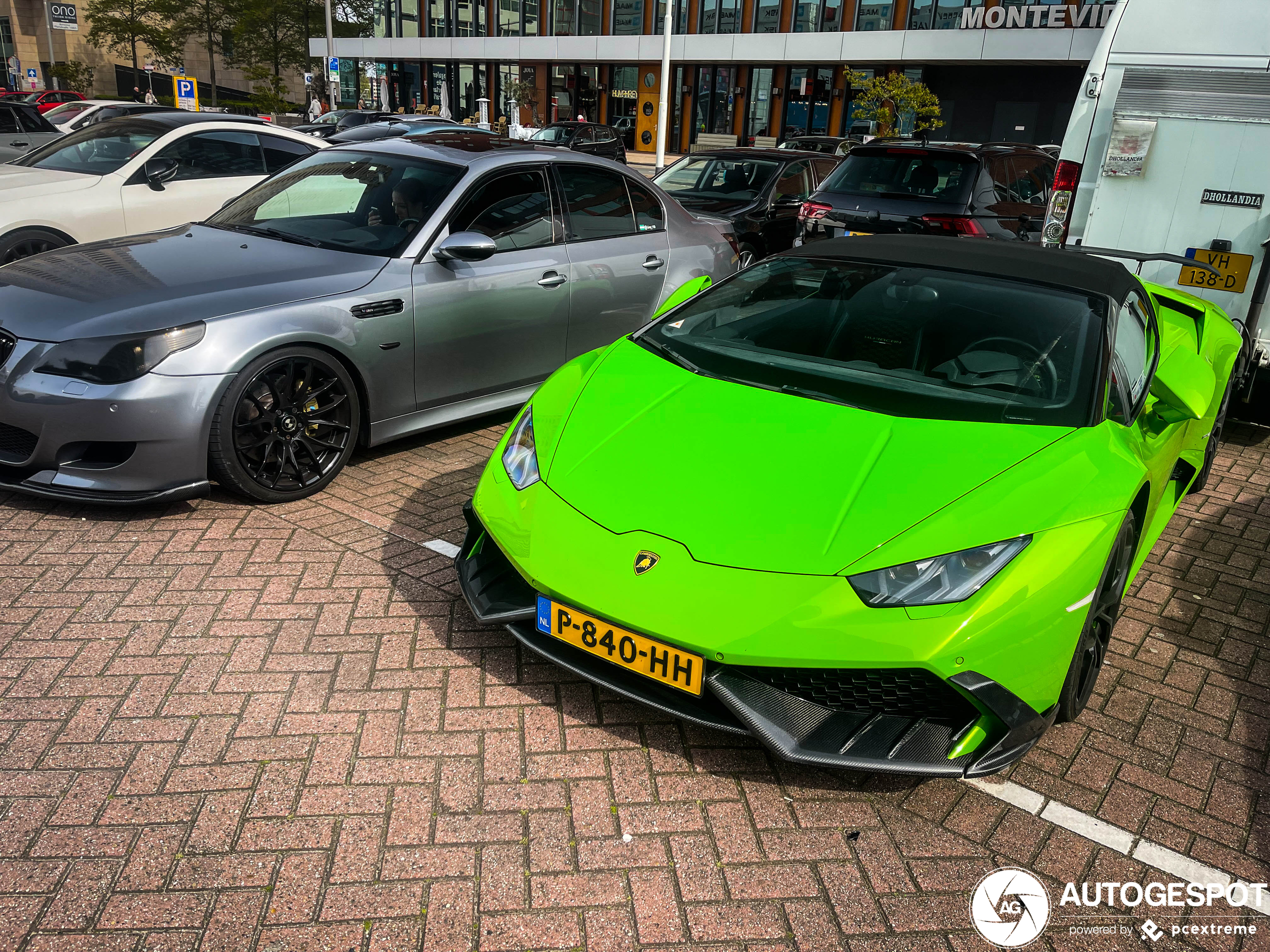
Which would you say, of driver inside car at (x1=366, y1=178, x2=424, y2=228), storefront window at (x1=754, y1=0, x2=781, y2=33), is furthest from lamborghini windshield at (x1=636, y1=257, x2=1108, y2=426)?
storefront window at (x1=754, y1=0, x2=781, y2=33)

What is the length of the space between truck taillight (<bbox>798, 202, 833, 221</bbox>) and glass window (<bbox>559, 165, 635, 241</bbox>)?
309 centimetres

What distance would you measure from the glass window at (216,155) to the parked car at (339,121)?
38.6 feet

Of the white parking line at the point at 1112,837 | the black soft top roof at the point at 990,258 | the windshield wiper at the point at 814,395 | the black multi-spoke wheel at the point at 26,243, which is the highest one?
the black soft top roof at the point at 990,258

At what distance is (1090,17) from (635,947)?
36.3m

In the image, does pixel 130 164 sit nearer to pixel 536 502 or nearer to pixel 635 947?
pixel 536 502

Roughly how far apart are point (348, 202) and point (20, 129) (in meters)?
11.7

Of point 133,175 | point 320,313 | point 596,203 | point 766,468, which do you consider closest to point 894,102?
point 133,175

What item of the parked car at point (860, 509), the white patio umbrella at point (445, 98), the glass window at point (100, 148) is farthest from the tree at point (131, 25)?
the parked car at point (860, 509)

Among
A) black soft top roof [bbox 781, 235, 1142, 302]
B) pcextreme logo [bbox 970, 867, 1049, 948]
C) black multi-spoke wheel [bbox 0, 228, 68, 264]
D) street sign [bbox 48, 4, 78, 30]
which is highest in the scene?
street sign [bbox 48, 4, 78, 30]

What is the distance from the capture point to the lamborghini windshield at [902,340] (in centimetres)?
338

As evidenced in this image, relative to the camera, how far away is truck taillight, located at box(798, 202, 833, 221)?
29.0ft

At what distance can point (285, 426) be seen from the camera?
4.54 meters

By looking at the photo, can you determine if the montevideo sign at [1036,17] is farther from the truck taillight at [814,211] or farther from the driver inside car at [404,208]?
the driver inside car at [404,208]

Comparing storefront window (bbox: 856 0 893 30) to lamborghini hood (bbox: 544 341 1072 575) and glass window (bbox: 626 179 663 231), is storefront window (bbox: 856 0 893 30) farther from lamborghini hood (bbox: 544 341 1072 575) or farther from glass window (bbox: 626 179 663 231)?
lamborghini hood (bbox: 544 341 1072 575)
